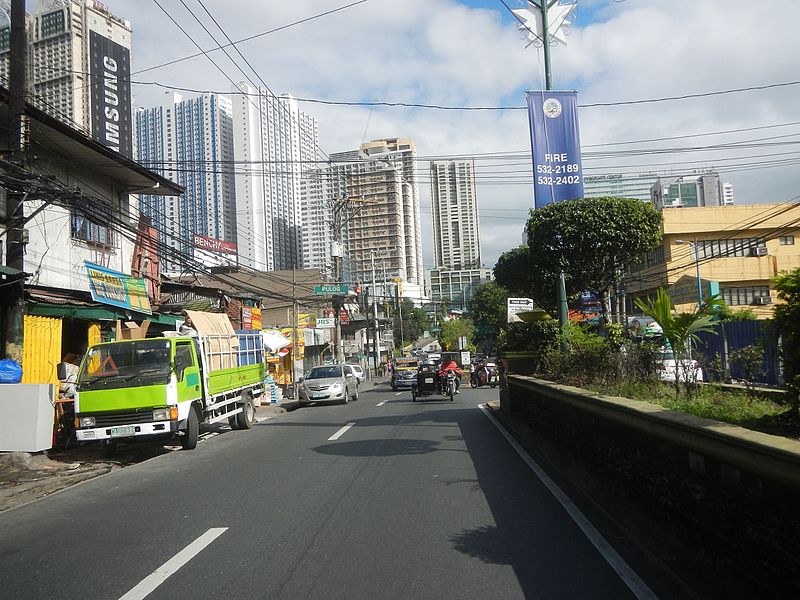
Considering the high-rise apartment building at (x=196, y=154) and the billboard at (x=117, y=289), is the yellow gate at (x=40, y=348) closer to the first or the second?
the billboard at (x=117, y=289)

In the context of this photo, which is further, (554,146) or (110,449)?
(554,146)

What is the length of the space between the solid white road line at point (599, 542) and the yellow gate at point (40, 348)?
11658 mm

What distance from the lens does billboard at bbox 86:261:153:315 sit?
55.8 ft

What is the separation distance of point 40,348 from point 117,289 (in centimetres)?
321

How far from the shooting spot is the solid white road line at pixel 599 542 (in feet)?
15.4

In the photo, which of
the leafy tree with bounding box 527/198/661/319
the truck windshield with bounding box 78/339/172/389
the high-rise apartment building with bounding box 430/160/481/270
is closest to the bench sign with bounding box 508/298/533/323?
the leafy tree with bounding box 527/198/661/319

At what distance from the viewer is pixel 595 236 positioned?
11703 mm

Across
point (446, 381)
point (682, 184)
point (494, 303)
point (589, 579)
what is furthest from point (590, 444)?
point (494, 303)

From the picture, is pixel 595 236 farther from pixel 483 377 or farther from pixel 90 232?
pixel 483 377

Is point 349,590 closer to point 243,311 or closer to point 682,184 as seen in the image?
point 243,311

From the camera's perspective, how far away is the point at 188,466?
1122 centimetres

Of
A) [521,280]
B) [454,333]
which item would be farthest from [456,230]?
[521,280]

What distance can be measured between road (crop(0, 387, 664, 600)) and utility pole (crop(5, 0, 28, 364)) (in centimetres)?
370

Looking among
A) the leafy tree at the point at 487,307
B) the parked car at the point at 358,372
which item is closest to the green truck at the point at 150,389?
the parked car at the point at 358,372
